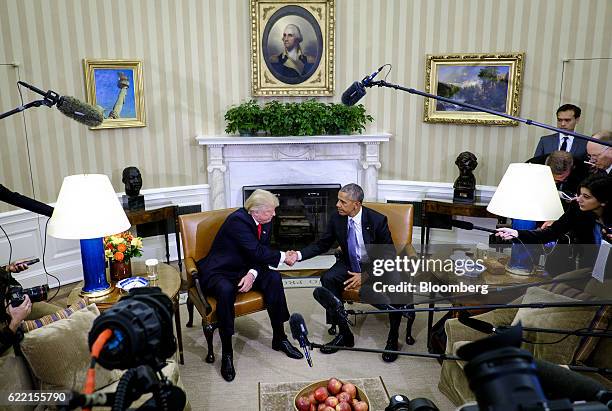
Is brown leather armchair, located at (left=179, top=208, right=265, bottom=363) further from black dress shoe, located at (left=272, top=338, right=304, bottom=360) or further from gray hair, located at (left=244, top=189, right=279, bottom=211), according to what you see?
gray hair, located at (left=244, top=189, right=279, bottom=211)

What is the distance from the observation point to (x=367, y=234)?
154 inches

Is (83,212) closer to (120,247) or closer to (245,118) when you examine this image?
(120,247)

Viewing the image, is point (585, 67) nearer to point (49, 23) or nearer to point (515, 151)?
point (515, 151)

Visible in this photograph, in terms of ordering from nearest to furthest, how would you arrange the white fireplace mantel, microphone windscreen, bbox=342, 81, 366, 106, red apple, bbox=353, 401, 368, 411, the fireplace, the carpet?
red apple, bbox=353, 401, 368, 411 → microphone windscreen, bbox=342, 81, 366, 106 → the carpet → the white fireplace mantel → the fireplace

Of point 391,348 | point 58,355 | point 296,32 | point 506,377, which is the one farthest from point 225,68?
point 506,377

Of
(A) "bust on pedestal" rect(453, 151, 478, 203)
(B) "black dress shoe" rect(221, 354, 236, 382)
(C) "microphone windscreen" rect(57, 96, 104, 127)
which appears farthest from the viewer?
(A) "bust on pedestal" rect(453, 151, 478, 203)

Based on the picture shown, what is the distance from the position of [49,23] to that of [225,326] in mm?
3504

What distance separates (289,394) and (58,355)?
1226 mm

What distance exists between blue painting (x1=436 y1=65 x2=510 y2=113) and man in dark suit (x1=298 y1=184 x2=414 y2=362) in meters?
2.24

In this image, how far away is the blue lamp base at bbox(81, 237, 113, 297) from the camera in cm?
309

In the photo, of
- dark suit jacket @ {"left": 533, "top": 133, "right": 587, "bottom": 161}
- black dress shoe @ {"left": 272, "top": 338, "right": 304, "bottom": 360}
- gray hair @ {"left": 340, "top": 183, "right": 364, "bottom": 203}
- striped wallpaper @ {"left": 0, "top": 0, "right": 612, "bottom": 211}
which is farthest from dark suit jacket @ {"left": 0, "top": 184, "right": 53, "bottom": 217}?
dark suit jacket @ {"left": 533, "top": 133, "right": 587, "bottom": 161}

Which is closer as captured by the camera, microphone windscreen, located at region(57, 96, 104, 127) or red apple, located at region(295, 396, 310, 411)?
red apple, located at region(295, 396, 310, 411)

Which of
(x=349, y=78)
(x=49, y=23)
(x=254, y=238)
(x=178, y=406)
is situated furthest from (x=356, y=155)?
(x=178, y=406)

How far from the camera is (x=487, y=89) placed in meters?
5.45
